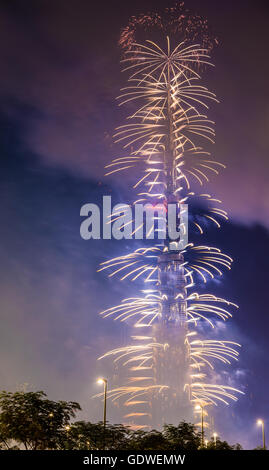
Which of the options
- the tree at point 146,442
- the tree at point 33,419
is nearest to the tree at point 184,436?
the tree at point 146,442

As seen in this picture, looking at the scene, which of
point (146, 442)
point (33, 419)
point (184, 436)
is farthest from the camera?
point (184, 436)

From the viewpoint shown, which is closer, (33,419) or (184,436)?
(33,419)

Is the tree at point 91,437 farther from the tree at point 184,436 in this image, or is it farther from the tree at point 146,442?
the tree at point 184,436

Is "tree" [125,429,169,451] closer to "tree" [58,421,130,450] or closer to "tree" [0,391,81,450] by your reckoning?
"tree" [58,421,130,450]

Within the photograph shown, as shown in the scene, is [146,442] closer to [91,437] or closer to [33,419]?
[91,437]

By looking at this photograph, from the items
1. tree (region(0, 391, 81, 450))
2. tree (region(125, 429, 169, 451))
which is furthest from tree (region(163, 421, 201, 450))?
tree (region(0, 391, 81, 450))

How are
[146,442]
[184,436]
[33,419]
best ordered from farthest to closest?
[184,436] → [146,442] → [33,419]

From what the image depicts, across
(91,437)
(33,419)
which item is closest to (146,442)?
(91,437)

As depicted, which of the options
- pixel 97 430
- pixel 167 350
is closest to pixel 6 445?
pixel 97 430
